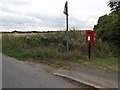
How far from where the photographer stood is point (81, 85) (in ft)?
21.8

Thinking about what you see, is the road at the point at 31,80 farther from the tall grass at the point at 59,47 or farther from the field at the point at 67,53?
the tall grass at the point at 59,47

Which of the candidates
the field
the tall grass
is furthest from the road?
the tall grass

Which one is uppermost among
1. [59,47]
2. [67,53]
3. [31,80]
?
[59,47]

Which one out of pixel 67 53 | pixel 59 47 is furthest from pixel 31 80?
pixel 59 47

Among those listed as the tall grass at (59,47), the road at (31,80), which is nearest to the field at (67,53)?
the tall grass at (59,47)

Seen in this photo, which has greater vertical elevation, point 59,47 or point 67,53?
point 59,47

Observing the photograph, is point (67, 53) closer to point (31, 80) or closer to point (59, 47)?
point (59, 47)

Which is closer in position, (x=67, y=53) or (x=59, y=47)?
(x=67, y=53)

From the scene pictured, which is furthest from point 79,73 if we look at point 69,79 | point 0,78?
point 0,78

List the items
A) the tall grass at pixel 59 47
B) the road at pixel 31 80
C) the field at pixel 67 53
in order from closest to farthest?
the road at pixel 31 80
the field at pixel 67 53
the tall grass at pixel 59 47

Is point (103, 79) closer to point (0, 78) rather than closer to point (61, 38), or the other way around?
point (0, 78)

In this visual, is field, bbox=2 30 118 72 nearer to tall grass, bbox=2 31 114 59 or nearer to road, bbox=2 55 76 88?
tall grass, bbox=2 31 114 59

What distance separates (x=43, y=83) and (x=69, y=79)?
39.6 inches

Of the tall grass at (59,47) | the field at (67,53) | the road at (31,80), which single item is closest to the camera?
the road at (31,80)
